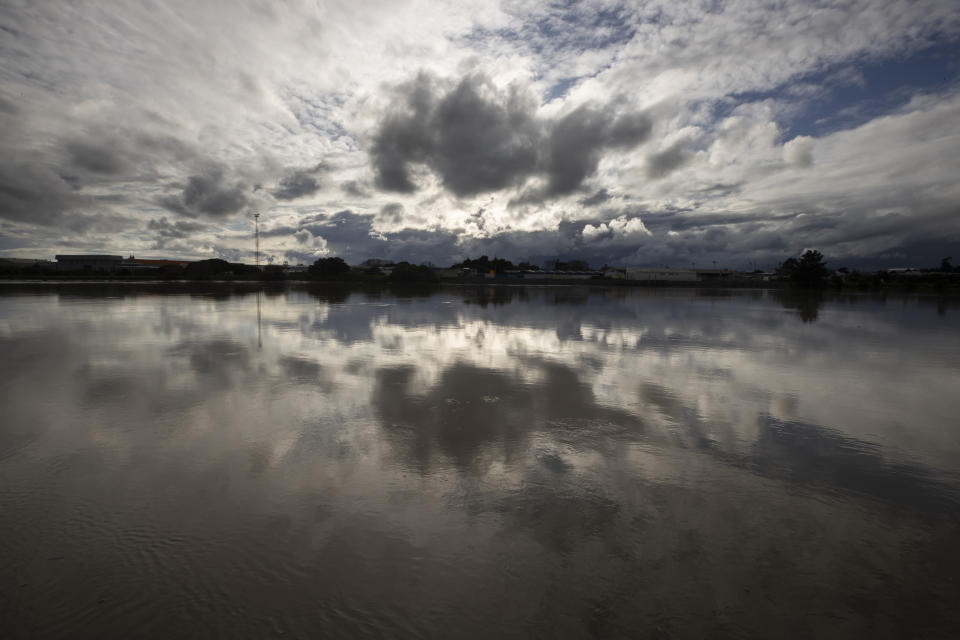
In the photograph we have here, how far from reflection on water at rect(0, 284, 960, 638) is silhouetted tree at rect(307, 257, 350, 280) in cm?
11086

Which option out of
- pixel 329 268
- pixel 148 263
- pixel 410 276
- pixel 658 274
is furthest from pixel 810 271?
pixel 148 263

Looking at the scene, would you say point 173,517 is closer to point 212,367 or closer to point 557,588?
point 557,588

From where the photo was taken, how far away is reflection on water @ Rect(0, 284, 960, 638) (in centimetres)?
403

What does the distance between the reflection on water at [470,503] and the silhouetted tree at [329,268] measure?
111m

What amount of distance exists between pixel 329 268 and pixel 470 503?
122973 millimetres

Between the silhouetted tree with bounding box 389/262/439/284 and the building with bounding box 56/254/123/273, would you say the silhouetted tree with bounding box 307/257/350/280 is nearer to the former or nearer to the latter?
the silhouetted tree with bounding box 389/262/439/284

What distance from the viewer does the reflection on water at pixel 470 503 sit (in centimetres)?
403

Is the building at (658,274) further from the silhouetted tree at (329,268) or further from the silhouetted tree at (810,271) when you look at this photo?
the silhouetted tree at (329,268)

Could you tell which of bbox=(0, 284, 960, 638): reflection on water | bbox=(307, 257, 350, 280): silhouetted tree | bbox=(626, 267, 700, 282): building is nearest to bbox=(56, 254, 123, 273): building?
bbox=(307, 257, 350, 280): silhouetted tree

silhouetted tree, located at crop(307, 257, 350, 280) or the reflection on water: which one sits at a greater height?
silhouetted tree, located at crop(307, 257, 350, 280)

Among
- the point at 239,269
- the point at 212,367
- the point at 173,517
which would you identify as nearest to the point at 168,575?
the point at 173,517

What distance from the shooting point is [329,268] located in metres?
121

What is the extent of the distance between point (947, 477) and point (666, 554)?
556 centimetres

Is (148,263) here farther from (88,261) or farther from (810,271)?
(810,271)
